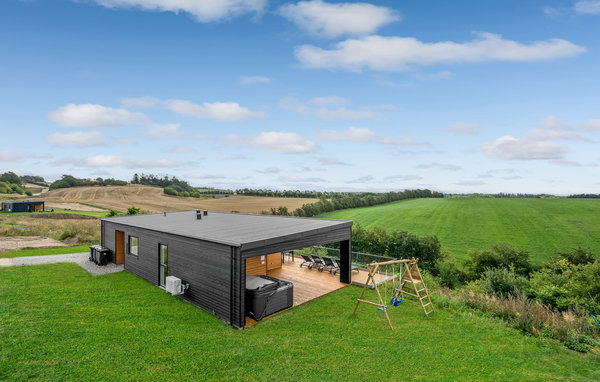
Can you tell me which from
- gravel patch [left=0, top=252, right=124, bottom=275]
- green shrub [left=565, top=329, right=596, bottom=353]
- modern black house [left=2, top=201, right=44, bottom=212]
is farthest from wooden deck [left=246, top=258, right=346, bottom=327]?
modern black house [left=2, top=201, right=44, bottom=212]

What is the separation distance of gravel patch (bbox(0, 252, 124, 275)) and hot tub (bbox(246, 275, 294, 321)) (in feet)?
26.4

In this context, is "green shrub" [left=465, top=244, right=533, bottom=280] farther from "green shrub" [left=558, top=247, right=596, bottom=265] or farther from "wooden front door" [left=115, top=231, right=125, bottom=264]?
"wooden front door" [left=115, top=231, right=125, bottom=264]

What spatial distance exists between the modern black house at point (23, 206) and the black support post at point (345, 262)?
43.0 metres

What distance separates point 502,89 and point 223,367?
23655 millimetres

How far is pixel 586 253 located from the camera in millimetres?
23625

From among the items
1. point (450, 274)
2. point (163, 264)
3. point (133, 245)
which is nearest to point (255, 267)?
point (163, 264)

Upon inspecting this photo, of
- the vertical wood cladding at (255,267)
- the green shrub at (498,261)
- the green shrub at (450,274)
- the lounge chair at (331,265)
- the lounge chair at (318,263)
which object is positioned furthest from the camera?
the green shrub at (498,261)

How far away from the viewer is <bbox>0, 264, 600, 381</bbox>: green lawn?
16.0 ft

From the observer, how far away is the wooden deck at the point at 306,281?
29.6 feet

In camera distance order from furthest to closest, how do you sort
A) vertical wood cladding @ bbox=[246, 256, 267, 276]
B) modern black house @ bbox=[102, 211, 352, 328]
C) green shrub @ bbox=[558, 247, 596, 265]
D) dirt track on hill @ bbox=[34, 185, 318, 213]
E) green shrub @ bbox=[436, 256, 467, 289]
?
dirt track on hill @ bbox=[34, 185, 318, 213]
green shrub @ bbox=[436, 256, 467, 289]
green shrub @ bbox=[558, 247, 596, 265]
vertical wood cladding @ bbox=[246, 256, 267, 276]
modern black house @ bbox=[102, 211, 352, 328]

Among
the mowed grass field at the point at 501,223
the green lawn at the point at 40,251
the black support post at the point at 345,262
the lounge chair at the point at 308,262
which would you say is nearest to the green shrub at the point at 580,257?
the mowed grass field at the point at 501,223

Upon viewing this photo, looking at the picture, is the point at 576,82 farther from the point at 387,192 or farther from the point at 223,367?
the point at 387,192

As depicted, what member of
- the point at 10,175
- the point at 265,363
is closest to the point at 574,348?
the point at 265,363

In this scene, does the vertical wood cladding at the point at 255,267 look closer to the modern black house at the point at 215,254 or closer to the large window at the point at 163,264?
the modern black house at the point at 215,254
